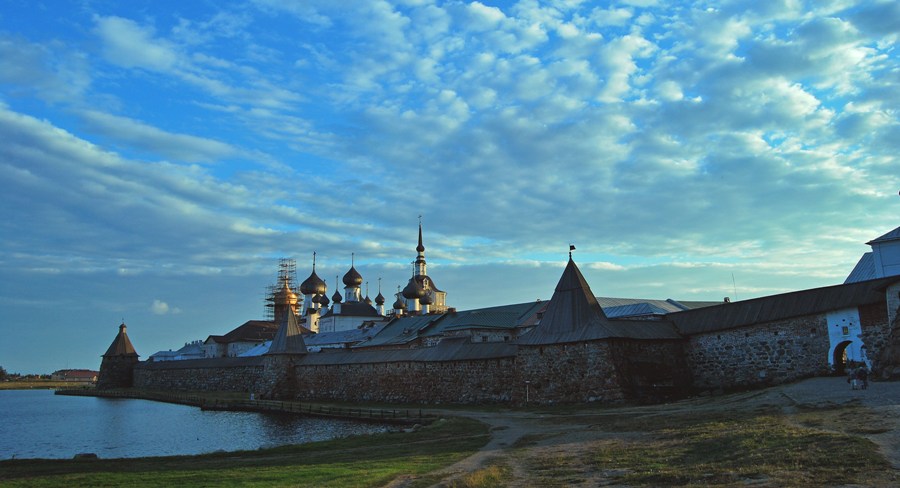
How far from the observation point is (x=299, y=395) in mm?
49062

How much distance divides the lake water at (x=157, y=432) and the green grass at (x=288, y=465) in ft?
20.4

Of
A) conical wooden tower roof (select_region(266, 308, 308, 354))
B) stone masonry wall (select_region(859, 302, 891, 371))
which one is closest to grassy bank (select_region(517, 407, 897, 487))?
stone masonry wall (select_region(859, 302, 891, 371))

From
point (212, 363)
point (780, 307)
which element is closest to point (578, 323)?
point (780, 307)

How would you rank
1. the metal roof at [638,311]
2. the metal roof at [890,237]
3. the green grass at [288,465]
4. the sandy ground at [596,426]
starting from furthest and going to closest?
1. the metal roof at [638,311]
2. the metal roof at [890,237]
3. the green grass at [288,465]
4. the sandy ground at [596,426]

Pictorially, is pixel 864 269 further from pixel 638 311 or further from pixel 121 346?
pixel 121 346

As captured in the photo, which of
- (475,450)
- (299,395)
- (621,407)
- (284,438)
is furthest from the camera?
(299,395)

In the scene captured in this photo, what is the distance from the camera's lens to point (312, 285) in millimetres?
98625

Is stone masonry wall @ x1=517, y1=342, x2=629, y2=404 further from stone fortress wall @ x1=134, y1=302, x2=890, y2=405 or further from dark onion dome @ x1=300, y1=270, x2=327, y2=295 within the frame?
dark onion dome @ x1=300, y1=270, x2=327, y2=295

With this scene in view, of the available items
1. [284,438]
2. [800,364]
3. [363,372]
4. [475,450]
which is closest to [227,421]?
[363,372]

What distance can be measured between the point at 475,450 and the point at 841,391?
11179 mm

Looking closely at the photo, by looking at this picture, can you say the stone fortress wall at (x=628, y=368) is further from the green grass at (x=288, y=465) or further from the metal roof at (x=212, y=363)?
the metal roof at (x=212, y=363)

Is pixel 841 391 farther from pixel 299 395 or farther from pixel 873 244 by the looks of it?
pixel 299 395

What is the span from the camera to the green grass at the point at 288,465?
1346cm

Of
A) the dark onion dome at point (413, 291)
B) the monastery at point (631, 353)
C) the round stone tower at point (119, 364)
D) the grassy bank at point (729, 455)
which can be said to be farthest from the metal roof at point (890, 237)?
the round stone tower at point (119, 364)
